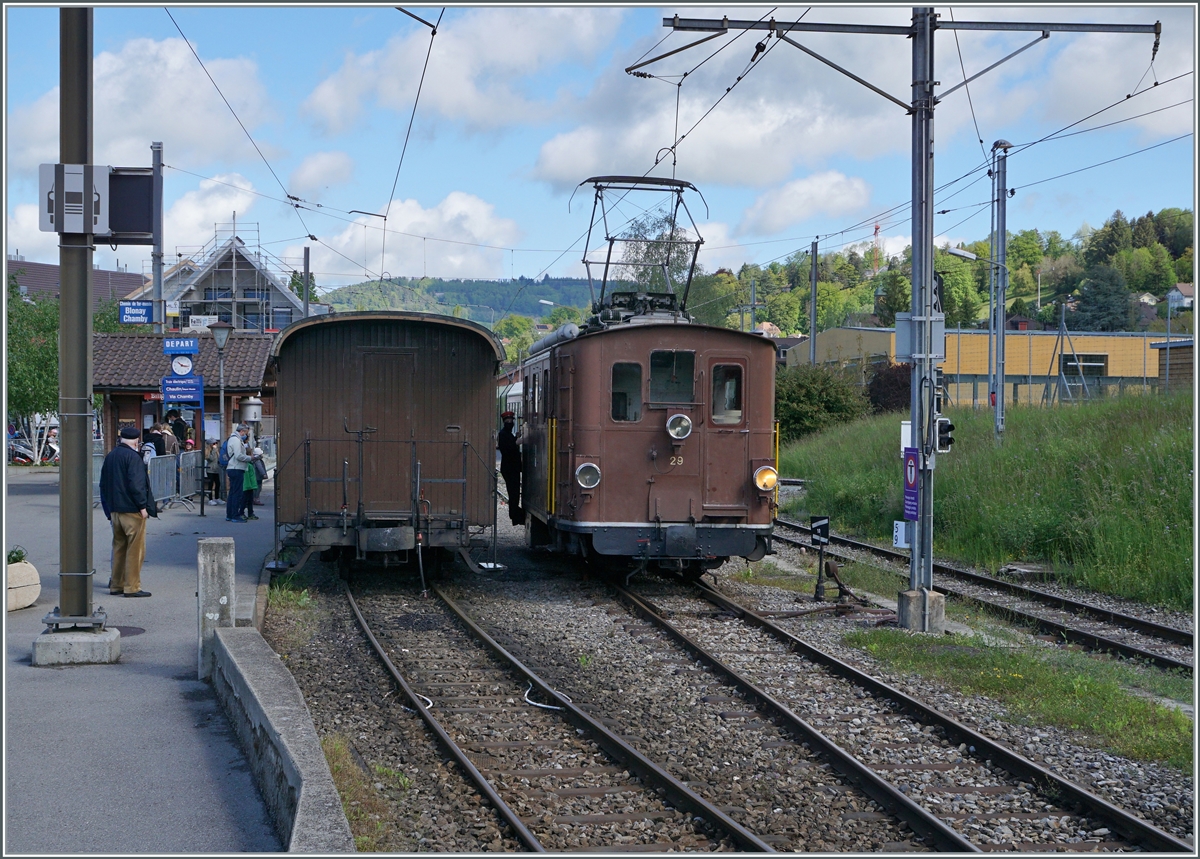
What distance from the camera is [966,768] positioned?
6.71m

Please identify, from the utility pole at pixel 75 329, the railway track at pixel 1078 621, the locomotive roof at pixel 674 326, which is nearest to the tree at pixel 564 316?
the railway track at pixel 1078 621

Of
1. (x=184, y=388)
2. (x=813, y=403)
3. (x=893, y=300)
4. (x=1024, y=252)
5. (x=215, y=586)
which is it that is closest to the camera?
(x=215, y=586)

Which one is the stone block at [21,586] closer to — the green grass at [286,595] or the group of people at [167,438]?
the green grass at [286,595]

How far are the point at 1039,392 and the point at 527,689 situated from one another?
1847 inches

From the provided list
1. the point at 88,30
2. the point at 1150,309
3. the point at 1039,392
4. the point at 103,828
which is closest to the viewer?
the point at 103,828

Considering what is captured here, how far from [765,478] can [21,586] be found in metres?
8.08

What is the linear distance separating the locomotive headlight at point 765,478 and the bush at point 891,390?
2767 centimetres

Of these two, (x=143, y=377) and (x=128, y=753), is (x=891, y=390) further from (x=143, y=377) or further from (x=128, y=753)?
(x=128, y=753)

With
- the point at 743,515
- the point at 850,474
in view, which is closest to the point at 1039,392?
the point at 850,474

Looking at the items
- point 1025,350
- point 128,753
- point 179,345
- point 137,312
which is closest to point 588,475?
point 128,753

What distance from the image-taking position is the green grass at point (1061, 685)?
7254mm

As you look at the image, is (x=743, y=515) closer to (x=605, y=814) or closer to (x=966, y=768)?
(x=966, y=768)

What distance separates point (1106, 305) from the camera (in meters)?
80.1

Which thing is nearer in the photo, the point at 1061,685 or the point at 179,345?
the point at 1061,685
